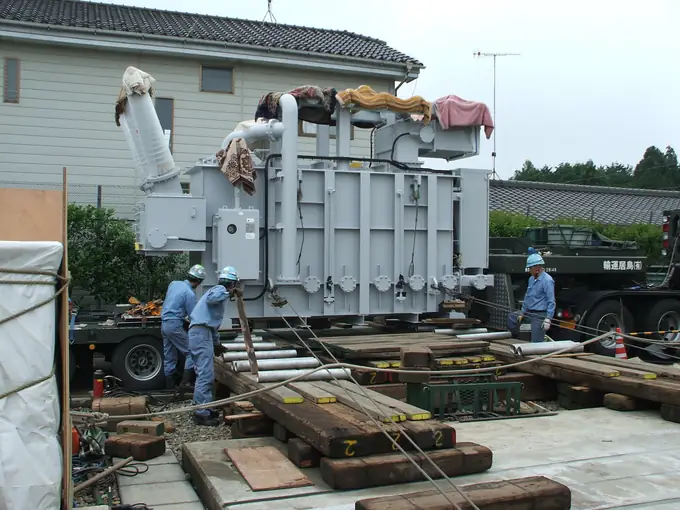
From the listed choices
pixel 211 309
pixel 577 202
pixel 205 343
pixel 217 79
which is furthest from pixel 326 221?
pixel 577 202

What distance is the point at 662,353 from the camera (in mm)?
13781

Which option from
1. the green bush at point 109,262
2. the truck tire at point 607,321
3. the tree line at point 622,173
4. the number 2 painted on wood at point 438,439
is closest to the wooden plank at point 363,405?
the number 2 painted on wood at point 438,439

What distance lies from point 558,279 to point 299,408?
27.5ft

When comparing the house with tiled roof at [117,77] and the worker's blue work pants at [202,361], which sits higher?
the house with tiled roof at [117,77]

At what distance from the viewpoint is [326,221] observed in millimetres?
10125

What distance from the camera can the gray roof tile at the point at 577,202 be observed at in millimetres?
24078

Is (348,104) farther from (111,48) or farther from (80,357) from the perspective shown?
(111,48)

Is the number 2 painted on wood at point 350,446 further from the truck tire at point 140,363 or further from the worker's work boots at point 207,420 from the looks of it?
the truck tire at point 140,363

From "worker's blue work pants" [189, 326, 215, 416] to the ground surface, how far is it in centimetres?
215

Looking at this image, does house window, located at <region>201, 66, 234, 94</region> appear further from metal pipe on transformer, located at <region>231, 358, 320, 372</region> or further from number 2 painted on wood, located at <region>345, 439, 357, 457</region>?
number 2 painted on wood, located at <region>345, 439, 357, 457</region>

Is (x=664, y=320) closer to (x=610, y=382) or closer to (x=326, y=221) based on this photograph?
(x=610, y=382)

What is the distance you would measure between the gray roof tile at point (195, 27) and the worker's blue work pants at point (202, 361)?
9922 mm

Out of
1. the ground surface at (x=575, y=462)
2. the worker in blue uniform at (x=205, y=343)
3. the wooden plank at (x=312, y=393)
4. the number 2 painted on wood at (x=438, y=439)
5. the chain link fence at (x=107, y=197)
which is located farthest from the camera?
the chain link fence at (x=107, y=197)

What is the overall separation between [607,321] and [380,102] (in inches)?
240
